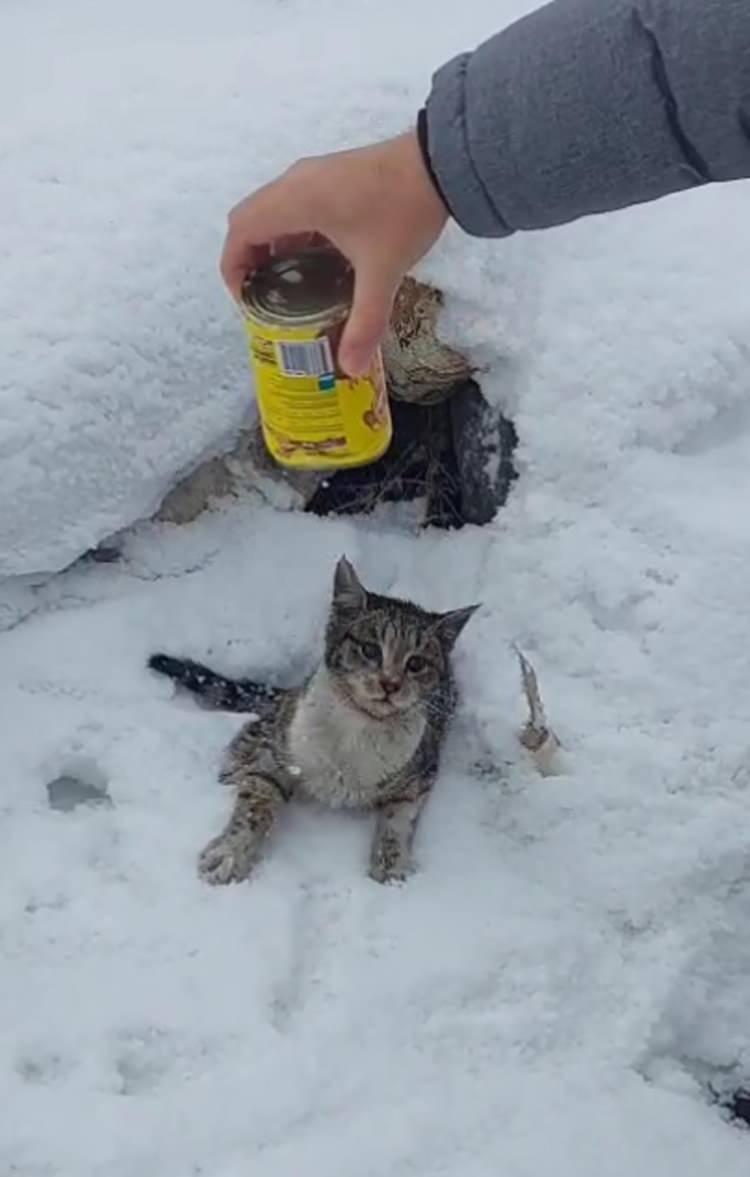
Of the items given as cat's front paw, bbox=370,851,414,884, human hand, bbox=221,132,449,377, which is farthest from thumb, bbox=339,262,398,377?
cat's front paw, bbox=370,851,414,884

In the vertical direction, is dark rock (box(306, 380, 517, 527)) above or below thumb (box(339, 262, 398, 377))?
below

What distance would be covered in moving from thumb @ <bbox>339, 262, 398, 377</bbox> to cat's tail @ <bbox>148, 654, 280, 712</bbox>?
1943 millimetres

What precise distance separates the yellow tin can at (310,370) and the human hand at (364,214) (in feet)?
1.15

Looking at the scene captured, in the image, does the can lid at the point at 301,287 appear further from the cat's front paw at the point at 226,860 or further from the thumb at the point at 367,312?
the cat's front paw at the point at 226,860

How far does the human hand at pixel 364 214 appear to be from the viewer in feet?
7.66

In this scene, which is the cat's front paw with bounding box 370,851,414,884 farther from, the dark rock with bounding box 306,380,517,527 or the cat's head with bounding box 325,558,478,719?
the dark rock with bounding box 306,380,517,527

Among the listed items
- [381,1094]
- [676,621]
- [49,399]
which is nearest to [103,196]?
[49,399]

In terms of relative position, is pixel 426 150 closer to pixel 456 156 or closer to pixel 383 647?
pixel 456 156

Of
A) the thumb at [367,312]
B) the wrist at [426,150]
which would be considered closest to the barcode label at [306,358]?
the thumb at [367,312]

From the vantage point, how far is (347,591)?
4.19 metres

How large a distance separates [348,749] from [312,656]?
484 millimetres

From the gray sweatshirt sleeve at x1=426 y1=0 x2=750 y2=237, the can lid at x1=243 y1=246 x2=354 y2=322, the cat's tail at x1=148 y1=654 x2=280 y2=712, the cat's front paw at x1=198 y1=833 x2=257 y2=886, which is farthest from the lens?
the cat's tail at x1=148 y1=654 x2=280 y2=712

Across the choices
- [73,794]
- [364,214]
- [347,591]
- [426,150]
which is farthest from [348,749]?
[426,150]

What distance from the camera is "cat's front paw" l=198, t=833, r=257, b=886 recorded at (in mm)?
3902
